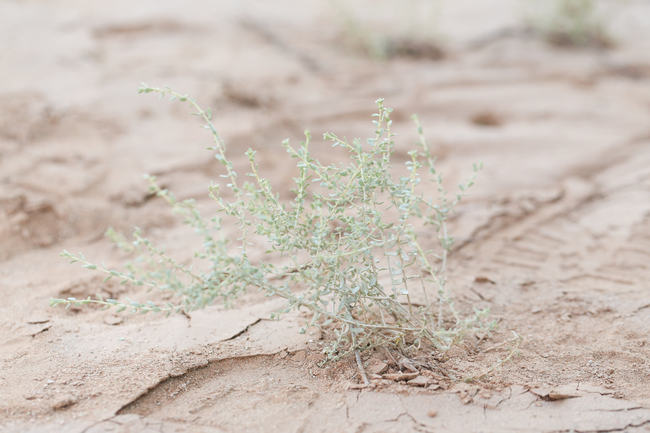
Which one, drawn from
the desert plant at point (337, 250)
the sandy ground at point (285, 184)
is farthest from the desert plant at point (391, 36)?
the desert plant at point (337, 250)

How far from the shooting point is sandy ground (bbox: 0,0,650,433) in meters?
1.85

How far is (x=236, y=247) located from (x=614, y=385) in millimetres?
1540

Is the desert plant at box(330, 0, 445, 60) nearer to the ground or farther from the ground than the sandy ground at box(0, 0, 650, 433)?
farther from the ground

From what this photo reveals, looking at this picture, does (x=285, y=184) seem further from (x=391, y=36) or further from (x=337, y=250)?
(x=391, y=36)

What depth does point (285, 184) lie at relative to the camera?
3412 millimetres

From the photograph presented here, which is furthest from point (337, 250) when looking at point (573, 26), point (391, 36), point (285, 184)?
point (573, 26)

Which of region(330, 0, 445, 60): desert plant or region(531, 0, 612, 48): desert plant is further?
region(531, 0, 612, 48): desert plant

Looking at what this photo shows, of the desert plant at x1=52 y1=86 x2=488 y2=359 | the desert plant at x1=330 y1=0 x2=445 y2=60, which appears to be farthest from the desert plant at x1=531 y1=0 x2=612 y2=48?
the desert plant at x1=52 y1=86 x2=488 y2=359

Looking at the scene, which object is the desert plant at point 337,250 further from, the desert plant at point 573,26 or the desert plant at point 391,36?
the desert plant at point 573,26

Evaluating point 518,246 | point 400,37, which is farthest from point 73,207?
point 400,37

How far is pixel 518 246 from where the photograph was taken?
2943 mm

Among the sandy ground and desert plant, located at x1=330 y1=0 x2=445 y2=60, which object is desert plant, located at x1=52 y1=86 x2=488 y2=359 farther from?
desert plant, located at x1=330 y1=0 x2=445 y2=60

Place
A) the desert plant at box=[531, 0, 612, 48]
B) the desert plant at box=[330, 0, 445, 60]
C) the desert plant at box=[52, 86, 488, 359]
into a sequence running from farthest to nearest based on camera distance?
1. the desert plant at box=[531, 0, 612, 48]
2. the desert plant at box=[330, 0, 445, 60]
3. the desert plant at box=[52, 86, 488, 359]

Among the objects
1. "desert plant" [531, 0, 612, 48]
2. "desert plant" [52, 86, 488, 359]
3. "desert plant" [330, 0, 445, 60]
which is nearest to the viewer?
"desert plant" [52, 86, 488, 359]
